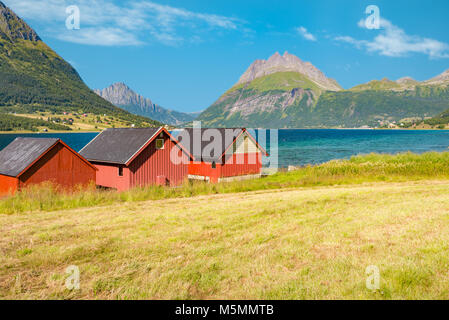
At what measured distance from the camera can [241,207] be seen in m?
16.4

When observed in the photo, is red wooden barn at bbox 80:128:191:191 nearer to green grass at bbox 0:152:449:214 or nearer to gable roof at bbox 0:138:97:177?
green grass at bbox 0:152:449:214

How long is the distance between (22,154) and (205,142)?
1916cm

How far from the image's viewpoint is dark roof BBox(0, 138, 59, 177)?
76.3ft

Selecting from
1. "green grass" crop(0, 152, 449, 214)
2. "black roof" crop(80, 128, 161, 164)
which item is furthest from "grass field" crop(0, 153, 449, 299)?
"black roof" crop(80, 128, 161, 164)

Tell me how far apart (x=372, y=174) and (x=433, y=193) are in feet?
45.8

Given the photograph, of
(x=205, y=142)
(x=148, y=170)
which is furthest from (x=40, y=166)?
(x=205, y=142)

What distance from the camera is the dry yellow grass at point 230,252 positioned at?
694cm

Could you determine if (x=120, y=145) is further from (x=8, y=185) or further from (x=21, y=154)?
(x=8, y=185)

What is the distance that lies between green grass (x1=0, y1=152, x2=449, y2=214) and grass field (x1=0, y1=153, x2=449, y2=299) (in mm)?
237

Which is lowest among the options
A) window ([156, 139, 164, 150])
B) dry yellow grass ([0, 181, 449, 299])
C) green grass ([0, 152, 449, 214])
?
dry yellow grass ([0, 181, 449, 299])

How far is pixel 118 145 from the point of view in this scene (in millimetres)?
32062
